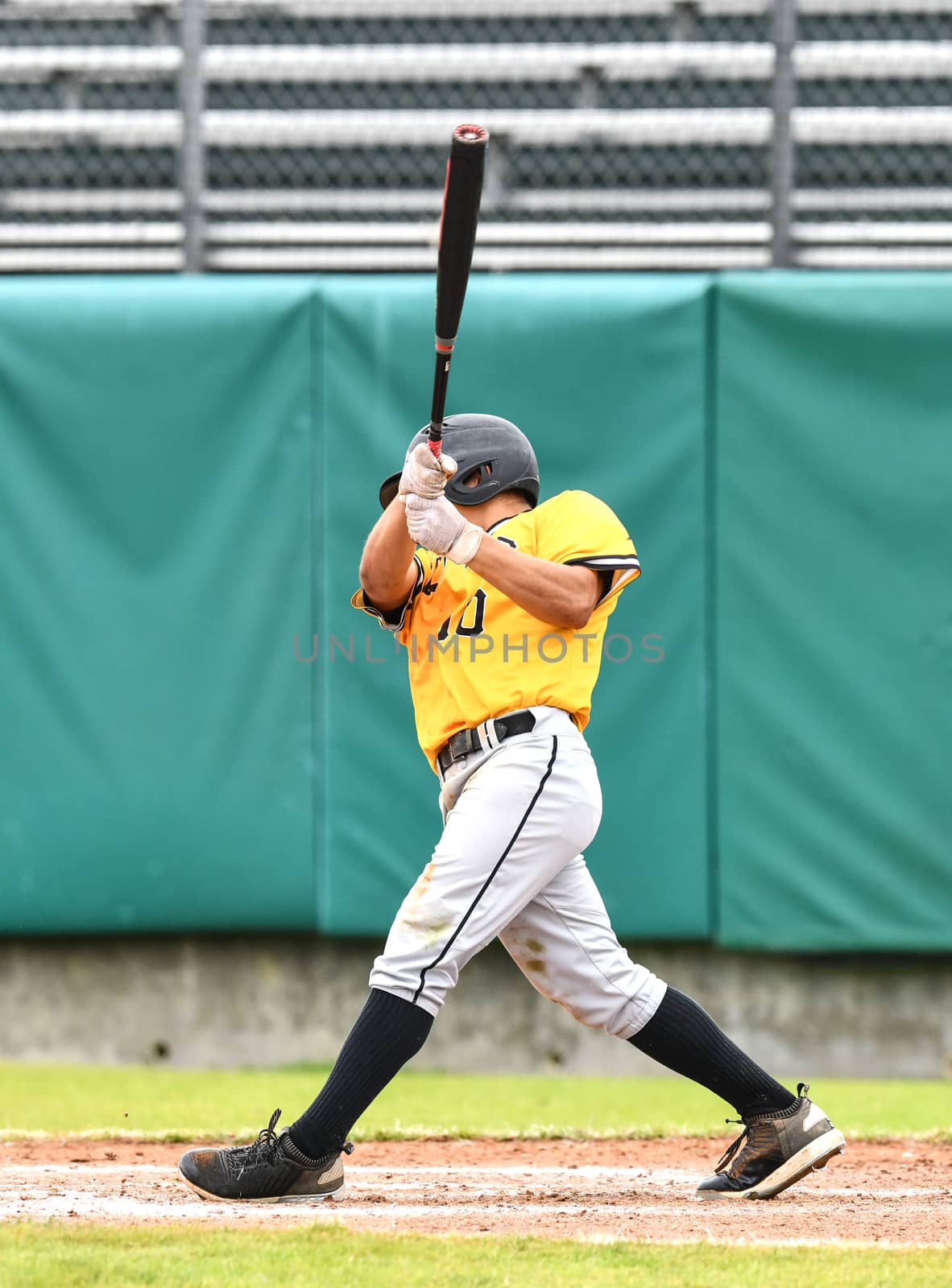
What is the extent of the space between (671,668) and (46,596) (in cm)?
213

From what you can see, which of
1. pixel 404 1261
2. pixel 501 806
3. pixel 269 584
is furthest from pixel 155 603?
pixel 404 1261

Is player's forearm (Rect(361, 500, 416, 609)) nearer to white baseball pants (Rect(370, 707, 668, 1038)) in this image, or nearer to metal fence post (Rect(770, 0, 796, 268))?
white baseball pants (Rect(370, 707, 668, 1038))

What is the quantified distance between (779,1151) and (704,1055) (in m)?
0.24

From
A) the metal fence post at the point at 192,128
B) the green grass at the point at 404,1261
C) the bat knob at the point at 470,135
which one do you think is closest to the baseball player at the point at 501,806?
the green grass at the point at 404,1261

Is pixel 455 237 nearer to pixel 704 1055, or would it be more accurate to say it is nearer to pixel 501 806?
pixel 501 806

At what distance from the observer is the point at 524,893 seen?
9.33 ft

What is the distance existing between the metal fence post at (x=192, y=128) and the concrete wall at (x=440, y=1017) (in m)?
2.50

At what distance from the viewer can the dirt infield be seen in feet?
8.55

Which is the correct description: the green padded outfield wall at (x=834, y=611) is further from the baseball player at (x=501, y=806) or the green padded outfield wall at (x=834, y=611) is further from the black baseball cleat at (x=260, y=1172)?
the black baseball cleat at (x=260, y=1172)

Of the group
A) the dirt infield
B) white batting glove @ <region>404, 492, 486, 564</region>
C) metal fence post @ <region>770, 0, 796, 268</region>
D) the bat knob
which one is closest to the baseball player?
white batting glove @ <region>404, 492, 486, 564</region>

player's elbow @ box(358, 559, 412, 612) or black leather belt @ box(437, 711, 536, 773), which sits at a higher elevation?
player's elbow @ box(358, 559, 412, 612)

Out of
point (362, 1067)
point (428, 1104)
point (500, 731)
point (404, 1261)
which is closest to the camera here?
point (404, 1261)

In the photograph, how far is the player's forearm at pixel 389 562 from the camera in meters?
2.86

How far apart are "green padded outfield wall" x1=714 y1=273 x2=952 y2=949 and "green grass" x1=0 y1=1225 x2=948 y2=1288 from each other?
286 centimetres
